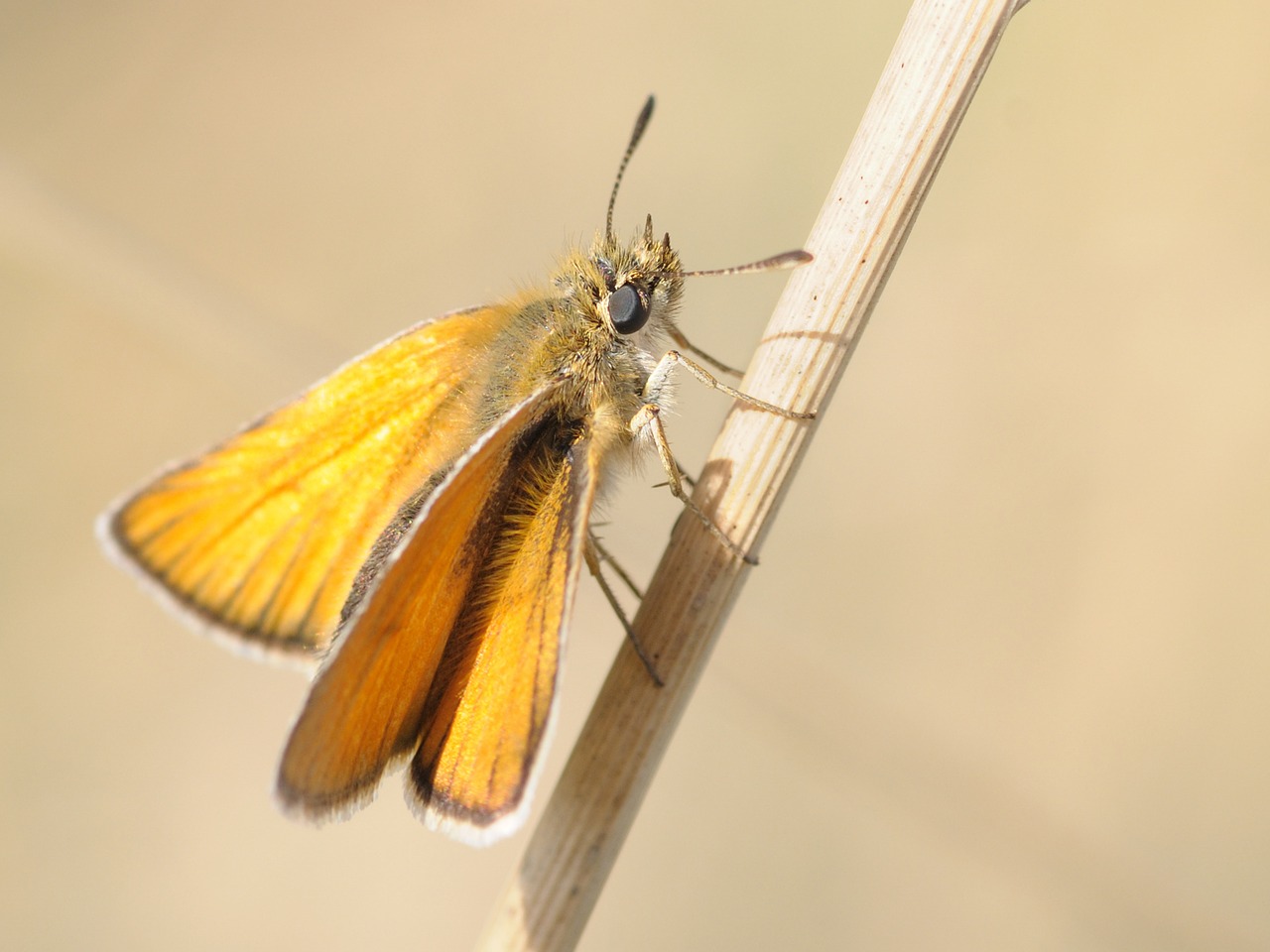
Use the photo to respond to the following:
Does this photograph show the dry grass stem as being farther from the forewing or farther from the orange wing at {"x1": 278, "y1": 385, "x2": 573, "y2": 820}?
the orange wing at {"x1": 278, "y1": 385, "x2": 573, "y2": 820}

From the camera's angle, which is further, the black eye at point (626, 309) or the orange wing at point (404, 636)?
the black eye at point (626, 309)

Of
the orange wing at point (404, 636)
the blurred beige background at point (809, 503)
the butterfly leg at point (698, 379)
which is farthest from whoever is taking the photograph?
the blurred beige background at point (809, 503)

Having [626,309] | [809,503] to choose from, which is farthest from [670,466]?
[809,503]

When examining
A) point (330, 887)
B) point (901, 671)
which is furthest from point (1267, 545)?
point (330, 887)

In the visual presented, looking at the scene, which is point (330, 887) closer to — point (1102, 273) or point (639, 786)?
point (639, 786)

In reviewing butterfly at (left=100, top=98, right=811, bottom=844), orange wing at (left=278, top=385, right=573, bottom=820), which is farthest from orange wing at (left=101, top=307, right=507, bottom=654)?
orange wing at (left=278, top=385, right=573, bottom=820)

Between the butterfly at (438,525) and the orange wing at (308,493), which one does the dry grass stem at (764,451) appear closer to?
the butterfly at (438,525)

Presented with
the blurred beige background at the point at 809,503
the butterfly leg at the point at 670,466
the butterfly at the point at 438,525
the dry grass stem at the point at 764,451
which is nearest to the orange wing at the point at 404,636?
the butterfly at the point at 438,525

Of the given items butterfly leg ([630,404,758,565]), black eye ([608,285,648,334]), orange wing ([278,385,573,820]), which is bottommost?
orange wing ([278,385,573,820])
